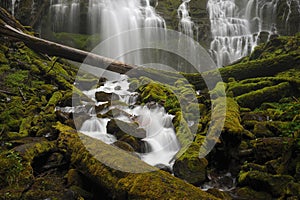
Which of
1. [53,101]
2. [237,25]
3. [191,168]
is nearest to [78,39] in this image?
[237,25]

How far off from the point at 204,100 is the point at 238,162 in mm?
3339

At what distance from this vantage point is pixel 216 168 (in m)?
6.80

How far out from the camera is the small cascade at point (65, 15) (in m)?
22.8

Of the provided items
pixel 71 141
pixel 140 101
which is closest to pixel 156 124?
pixel 140 101

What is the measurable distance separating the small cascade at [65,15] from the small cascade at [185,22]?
9.76 meters

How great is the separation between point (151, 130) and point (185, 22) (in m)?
19.8

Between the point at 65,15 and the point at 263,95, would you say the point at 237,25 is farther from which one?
the point at 263,95

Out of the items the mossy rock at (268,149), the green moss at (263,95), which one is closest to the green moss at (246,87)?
the green moss at (263,95)

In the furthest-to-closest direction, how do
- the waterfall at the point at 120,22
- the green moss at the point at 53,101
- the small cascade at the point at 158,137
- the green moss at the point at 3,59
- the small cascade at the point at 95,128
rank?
the waterfall at the point at 120,22
the green moss at the point at 3,59
the green moss at the point at 53,101
the small cascade at the point at 95,128
the small cascade at the point at 158,137

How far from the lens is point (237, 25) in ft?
81.1

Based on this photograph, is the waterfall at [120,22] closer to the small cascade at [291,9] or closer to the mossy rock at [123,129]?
the small cascade at [291,9]

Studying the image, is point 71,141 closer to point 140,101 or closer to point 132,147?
point 132,147

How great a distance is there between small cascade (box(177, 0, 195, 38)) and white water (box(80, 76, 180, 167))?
55.7 feet

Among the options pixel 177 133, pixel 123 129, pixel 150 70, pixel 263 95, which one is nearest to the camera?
pixel 123 129
